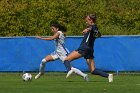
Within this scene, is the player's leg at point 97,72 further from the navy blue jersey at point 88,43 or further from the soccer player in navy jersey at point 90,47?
the navy blue jersey at point 88,43

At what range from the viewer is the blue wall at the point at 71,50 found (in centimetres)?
2234

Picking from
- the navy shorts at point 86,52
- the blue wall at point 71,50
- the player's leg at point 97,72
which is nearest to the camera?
the player's leg at point 97,72

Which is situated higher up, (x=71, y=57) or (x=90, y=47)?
(x=90, y=47)

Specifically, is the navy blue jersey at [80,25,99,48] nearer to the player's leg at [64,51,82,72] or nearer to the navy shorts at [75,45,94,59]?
the navy shorts at [75,45,94,59]

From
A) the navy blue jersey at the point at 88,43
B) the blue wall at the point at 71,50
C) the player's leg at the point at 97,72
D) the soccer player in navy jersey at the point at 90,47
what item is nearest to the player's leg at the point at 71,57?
the soccer player in navy jersey at the point at 90,47

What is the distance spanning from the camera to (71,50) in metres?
22.7

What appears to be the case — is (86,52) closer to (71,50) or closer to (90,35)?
(90,35)

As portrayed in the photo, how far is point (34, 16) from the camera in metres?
30.5

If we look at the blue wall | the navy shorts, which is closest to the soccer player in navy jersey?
the navy shorts

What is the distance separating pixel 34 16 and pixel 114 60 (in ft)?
29.9

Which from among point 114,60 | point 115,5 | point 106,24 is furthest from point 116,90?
point 115,5

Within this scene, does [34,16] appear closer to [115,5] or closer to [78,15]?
[78,15]

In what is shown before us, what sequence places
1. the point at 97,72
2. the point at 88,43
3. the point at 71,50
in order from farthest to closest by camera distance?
the point at 71,50
the point at 88,43
the point at 97,72

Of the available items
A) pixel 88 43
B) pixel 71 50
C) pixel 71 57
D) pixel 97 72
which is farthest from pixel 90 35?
pixel 71 50
